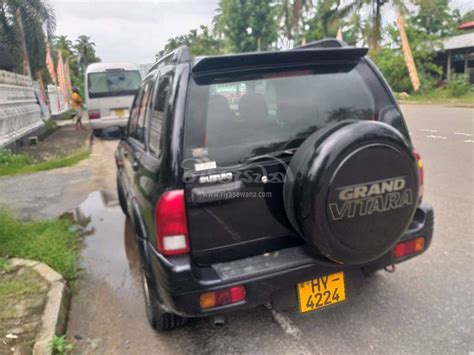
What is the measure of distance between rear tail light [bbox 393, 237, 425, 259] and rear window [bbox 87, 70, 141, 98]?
1109 centimetres

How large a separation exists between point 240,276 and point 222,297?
15 cm

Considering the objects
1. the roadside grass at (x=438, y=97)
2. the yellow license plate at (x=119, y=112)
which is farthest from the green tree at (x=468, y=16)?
the yellow license plate at (x=119, y=112)

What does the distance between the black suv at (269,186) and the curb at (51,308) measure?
779mm

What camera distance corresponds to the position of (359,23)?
26.9 meters

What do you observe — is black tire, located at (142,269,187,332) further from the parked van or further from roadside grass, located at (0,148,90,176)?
the parked van

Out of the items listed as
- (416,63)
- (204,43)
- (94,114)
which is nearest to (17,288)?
(94,114)

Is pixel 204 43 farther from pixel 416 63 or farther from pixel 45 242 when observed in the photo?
pixel 45 242

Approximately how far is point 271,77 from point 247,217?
2.73ft

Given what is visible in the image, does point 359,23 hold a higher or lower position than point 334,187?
higher

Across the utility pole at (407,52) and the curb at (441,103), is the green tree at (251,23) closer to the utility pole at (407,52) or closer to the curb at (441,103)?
the utility pole at (407,52)

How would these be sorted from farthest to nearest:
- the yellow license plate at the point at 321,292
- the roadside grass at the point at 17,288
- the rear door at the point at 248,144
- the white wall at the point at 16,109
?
the white wall at the point at 16,109 < the roadside grass at the point at 17,288 < the yellow license plate at the point at 321,292 < the rear door at the point at 248,144

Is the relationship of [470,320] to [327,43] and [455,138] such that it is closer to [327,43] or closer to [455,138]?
[327,43]

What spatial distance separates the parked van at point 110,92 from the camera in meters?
12.0

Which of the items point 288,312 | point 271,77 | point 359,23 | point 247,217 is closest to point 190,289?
point 247,217
